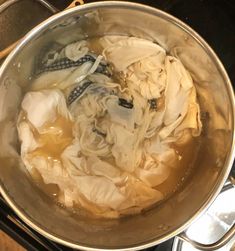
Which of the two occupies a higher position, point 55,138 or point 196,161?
point 55,138

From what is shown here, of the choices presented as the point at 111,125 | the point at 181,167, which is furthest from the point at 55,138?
the point at 181,167

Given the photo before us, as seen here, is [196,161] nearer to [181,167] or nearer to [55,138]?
[181,167]

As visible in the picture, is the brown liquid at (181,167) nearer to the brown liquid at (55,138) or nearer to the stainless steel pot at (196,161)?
the stainless steel pot at (196,161)

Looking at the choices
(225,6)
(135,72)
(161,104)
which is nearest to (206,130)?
(161,104)

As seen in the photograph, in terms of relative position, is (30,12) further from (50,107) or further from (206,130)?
(206,130)

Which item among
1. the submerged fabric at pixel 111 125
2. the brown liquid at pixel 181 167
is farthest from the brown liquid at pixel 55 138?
the brown liquid at pixel 181 167

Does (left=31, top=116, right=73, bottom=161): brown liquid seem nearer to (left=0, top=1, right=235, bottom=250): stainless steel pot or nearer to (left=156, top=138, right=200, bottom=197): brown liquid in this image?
(left=0, top=1, right=235, bottom=250): stainless steel pot
